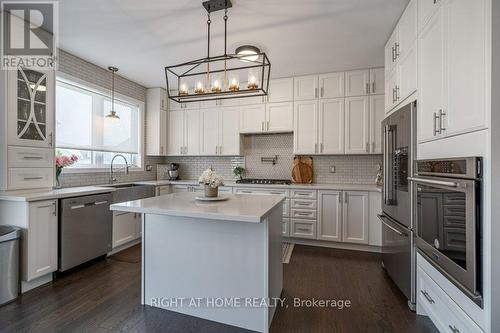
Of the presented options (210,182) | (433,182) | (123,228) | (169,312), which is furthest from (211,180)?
(123,228)

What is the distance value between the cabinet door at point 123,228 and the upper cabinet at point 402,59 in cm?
365

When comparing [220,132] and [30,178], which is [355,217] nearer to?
[220,132]

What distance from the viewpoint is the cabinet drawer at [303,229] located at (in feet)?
12.2

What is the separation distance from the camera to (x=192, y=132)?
15.4 ft

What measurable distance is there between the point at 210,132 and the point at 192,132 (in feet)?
1.26

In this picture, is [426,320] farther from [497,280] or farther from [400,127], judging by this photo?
[400,127]

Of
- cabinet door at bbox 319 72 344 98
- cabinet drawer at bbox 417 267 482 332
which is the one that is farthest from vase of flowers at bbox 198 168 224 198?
cabinet door at bbox 319 72 344 98

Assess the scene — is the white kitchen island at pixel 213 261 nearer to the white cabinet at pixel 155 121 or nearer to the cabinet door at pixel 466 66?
the cabinet door at pixel 466 66

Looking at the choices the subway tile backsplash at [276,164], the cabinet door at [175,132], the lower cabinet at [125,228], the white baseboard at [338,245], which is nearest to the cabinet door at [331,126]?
the subway tile backsplash at [276,164]

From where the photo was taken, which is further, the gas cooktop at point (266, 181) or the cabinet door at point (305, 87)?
the gas cooktop at point (266, 181)

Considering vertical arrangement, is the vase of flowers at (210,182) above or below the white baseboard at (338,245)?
above

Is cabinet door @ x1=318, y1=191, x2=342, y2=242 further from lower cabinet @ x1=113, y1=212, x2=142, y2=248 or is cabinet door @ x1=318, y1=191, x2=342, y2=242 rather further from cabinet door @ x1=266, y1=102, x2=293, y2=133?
lower cabinet @ x1=113, y1=212, x2=142, y2=248

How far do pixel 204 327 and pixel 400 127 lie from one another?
2.37 metres

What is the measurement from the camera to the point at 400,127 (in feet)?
7.49
